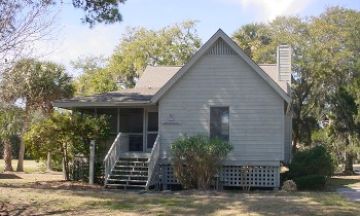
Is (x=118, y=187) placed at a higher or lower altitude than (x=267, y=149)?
lower

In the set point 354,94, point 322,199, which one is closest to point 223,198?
point 322,199

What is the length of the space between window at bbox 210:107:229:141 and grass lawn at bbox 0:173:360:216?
11.9ft

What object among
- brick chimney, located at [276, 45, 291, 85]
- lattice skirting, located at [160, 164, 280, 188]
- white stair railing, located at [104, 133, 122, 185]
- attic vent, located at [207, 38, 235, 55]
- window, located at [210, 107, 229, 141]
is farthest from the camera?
brick chimney, located at [276, 45, 291, 85]

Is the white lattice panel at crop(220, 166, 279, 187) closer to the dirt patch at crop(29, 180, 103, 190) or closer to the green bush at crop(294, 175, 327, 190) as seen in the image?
the green bush at crop(294, 175, 327, 190)

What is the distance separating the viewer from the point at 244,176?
71.3 ft

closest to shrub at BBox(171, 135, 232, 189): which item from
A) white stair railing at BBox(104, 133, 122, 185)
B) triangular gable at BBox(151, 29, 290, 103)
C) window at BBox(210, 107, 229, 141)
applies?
window at BBox(210, 107, 229, 141)

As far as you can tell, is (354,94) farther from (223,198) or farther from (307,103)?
(223,198)

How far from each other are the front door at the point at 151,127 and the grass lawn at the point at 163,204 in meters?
5.29

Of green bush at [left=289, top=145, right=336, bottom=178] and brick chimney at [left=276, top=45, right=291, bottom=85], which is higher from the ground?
brick chimney at [left=276, top=45, right=291, bottom=85]

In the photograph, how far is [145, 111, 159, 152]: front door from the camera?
23.7 metres

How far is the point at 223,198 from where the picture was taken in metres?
17.2

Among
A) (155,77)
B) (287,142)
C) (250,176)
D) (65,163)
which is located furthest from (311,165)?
(65,163)

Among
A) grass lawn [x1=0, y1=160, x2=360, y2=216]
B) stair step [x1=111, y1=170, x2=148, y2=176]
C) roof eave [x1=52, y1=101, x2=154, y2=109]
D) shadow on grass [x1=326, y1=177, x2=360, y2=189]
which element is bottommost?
grass lawn [x1=0, y1=160, x2=360, y2=216]

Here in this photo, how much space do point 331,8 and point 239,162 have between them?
3354 centimetres
